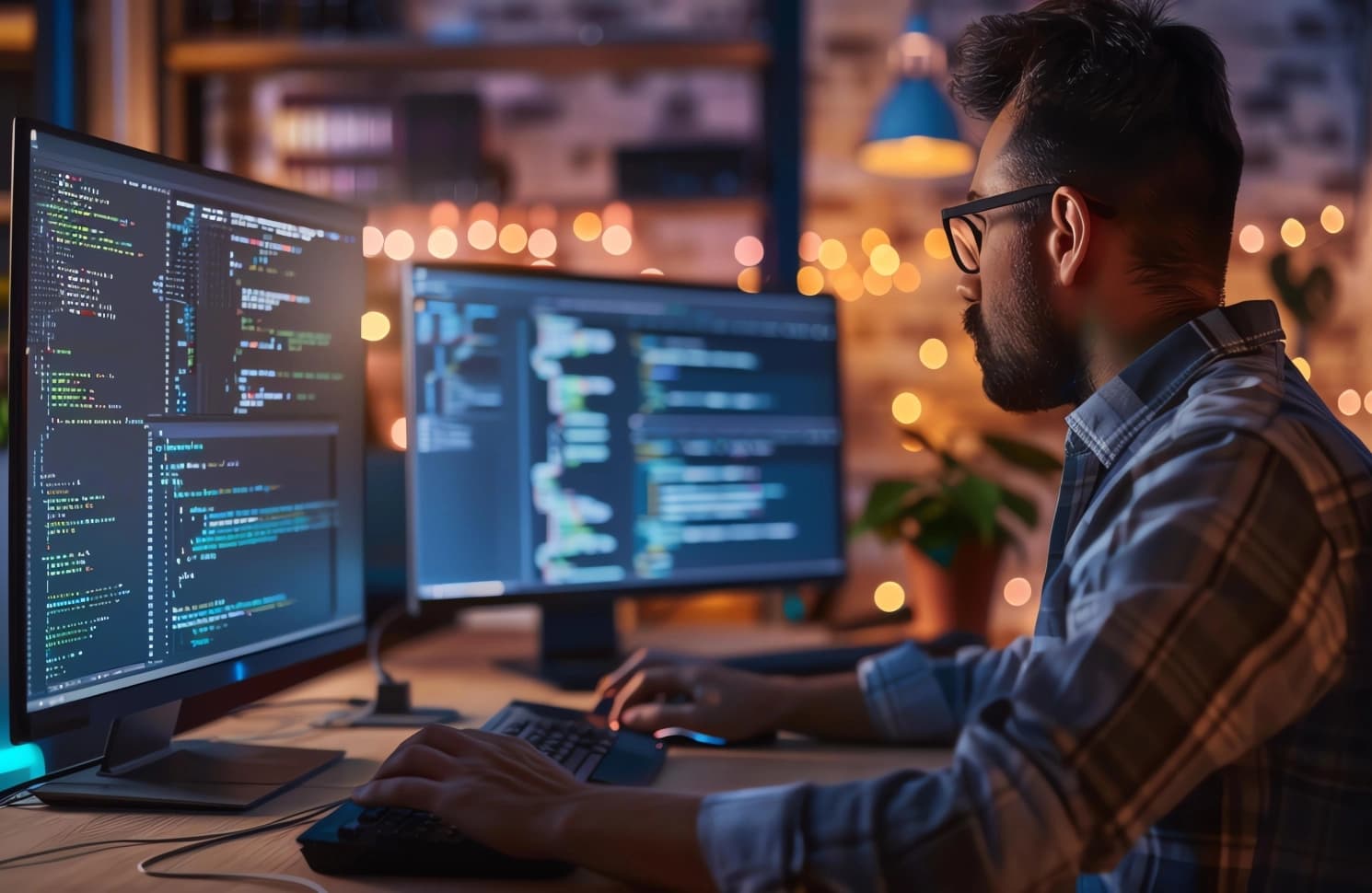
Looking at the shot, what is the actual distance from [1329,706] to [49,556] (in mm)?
831

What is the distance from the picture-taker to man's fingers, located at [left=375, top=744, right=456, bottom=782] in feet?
2.48

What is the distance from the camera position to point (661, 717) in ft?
3.62

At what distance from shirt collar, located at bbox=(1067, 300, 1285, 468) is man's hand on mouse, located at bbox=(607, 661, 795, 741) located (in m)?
0.45

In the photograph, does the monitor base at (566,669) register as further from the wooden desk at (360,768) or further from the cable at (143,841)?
the cable at (143,841)

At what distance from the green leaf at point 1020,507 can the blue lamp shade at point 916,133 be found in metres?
1.13

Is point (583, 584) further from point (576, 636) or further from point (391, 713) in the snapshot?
point (391, 713)

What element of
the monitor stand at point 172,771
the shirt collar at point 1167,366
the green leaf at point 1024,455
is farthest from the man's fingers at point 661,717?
the green leaf at point 1024,455

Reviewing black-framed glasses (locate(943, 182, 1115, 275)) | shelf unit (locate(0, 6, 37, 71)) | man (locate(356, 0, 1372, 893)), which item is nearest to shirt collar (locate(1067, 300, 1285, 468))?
man (locate(356, 0, 1372, 893))

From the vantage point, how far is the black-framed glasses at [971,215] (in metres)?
0.82

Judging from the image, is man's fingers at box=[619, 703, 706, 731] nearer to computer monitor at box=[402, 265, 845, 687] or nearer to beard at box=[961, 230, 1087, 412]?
computer monitor at box=[402, 265, 845, 687]

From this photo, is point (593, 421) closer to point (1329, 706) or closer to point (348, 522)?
point (348, 522)

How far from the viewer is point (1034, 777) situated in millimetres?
580

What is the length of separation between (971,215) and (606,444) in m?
0.67

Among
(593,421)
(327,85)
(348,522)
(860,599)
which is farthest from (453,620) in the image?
(327,85)
